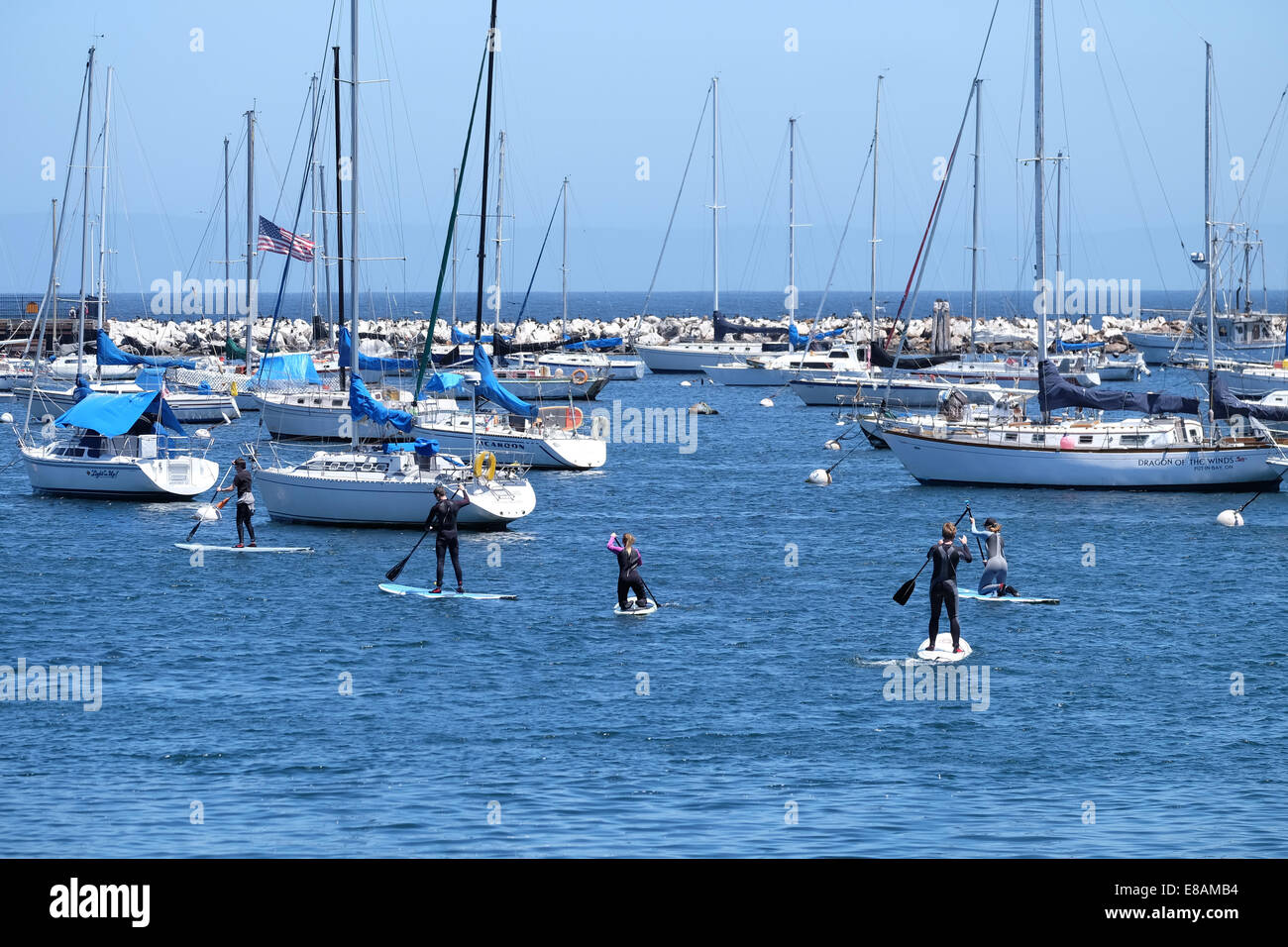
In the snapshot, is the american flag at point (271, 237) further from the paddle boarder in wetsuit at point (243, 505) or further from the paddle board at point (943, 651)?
the paddle board at point (943, 651)

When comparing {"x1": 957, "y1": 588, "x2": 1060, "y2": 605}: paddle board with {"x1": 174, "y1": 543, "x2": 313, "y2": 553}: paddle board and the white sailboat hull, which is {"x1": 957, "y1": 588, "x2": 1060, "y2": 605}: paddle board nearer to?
{"x1": 174, "y1": 543, "x2": 313, "y2": 553}: paddle board

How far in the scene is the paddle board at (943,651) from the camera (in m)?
22.6

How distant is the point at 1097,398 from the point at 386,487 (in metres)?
20.4

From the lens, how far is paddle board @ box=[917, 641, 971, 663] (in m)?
22.6

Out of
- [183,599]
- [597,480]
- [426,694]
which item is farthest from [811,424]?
[426,694]

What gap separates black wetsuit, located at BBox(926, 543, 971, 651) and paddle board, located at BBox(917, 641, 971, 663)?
17cm

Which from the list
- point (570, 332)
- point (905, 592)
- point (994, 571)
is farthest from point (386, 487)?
point (570, 332)

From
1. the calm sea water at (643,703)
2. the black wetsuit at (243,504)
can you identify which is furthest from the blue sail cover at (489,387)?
the black wetsuit at (243,504)

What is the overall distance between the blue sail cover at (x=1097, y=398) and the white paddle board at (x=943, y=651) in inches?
872

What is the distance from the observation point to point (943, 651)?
22.9 m

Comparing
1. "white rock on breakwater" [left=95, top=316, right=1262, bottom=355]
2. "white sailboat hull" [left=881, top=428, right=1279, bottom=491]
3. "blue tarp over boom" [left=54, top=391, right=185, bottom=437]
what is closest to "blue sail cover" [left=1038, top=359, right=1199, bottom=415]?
"white sailboat hull" [left=881, top=428, right=1279, bottom=491]

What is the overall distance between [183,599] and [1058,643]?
1555 cm
